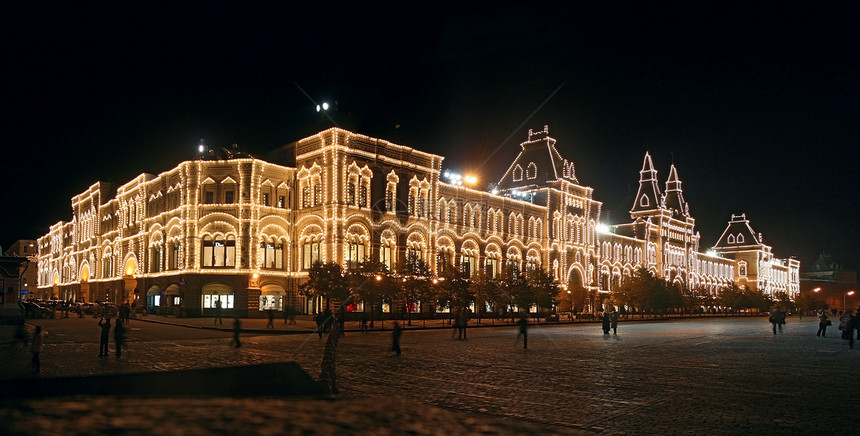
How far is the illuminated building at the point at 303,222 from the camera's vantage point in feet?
190

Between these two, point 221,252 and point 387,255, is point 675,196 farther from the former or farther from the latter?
→ point 221,252

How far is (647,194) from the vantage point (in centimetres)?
12038

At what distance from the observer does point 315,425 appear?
20.6 ft

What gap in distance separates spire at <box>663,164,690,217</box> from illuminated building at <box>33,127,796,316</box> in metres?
48.9

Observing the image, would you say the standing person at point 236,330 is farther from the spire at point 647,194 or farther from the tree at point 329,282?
the spire at point 647,194

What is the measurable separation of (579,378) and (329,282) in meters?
35.3

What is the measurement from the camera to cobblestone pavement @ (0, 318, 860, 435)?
11.7 m

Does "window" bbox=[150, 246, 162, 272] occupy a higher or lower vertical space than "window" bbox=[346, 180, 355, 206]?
lower

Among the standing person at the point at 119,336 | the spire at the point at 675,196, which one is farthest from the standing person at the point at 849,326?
the spire at the point at 675,196

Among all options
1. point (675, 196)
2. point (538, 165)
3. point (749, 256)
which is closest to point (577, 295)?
point (538, 165)

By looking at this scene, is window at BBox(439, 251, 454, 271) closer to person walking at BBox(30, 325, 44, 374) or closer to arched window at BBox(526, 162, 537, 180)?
arched window at BBox(526, 162, 537, 180)

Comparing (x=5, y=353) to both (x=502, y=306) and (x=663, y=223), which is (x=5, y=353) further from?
(x=663, y=223)

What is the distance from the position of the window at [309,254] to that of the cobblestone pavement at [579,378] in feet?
90.5

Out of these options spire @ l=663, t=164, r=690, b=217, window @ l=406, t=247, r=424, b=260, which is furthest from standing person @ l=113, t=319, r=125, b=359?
spire @ l=663, t=164, r=690, b=217
